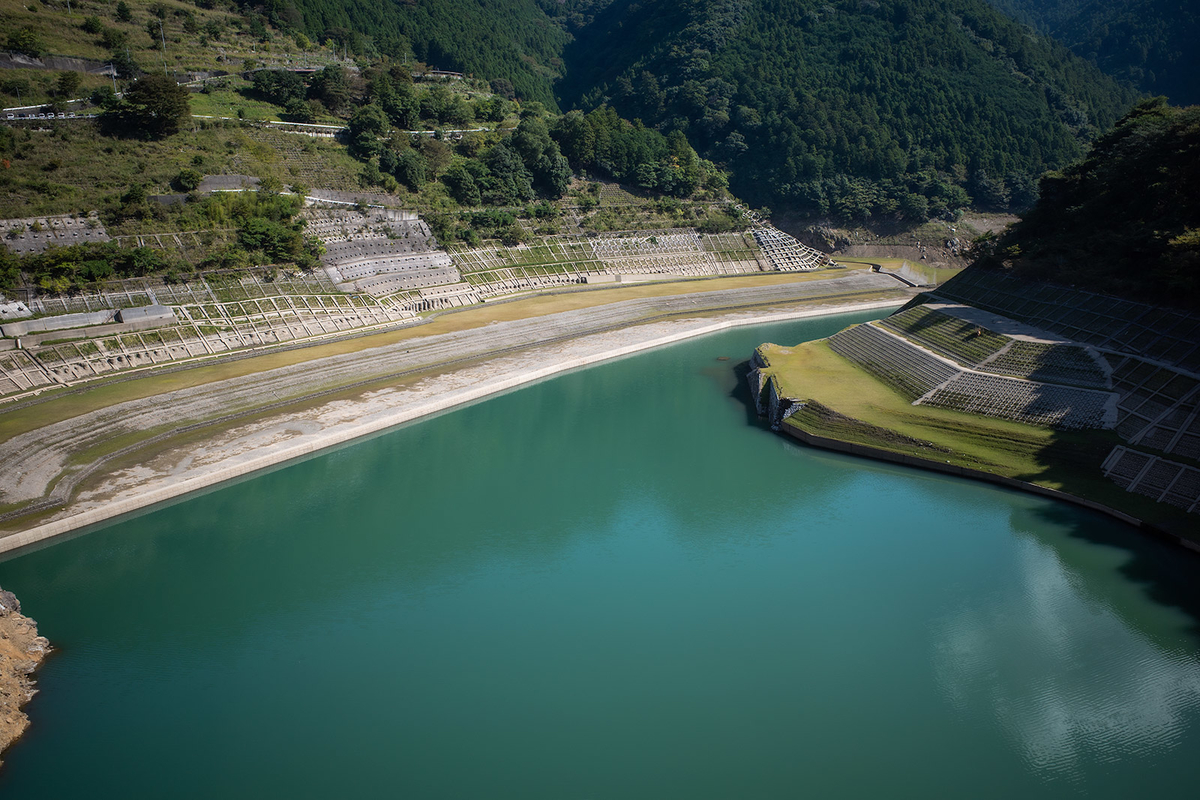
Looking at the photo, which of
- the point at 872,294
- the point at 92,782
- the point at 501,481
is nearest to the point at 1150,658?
the point at 501,481

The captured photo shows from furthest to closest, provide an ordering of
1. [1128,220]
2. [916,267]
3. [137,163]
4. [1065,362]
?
1. [916,267]
2. [137,163]
3. [1128,220]
4. [1065,362]

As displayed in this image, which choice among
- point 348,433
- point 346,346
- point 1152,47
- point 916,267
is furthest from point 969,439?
point 1152,47

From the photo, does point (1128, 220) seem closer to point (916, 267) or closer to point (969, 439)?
point (969, 439)

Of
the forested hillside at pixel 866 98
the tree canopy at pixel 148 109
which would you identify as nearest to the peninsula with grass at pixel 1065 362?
the tree canopy at pixel 148 109

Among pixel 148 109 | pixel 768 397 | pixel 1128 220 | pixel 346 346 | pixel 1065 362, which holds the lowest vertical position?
pixel 1065 362

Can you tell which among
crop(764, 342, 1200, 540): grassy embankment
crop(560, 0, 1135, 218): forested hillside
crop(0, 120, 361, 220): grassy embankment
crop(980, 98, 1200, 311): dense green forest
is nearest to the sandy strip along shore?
crop(764, 342, 1200, 540): grassy embankment

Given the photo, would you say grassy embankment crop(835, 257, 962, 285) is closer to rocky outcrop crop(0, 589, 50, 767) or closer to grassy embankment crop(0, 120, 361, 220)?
grassy embankment crop(0, 120, 361, 220)
